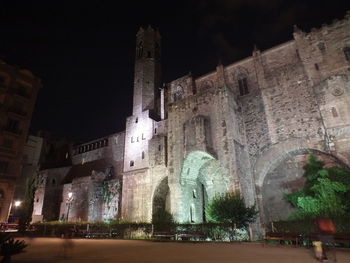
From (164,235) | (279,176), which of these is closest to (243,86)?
(279,176)

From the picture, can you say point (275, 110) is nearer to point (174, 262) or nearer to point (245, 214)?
point (245, 214)

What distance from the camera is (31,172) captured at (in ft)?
110

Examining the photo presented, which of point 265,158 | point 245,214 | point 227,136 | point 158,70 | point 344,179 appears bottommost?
point 245,214

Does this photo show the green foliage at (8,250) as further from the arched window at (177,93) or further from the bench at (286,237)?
the arched window at (177,93)

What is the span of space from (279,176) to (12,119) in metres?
30.2

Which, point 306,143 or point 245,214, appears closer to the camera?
point 245,214

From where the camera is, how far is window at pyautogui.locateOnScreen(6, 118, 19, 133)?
2760 centimetres

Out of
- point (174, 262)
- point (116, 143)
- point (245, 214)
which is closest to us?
point (174, 262)

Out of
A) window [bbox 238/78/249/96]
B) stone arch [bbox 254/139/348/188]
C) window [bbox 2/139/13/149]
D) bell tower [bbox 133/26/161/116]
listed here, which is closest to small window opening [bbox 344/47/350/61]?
stone arch [bbox 254/139/348/188]

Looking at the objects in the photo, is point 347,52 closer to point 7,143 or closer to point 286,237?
point 286,237

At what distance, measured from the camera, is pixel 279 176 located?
19656 millimetres

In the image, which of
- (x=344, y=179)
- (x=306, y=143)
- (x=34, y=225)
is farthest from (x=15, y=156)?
(x=344, y=179)

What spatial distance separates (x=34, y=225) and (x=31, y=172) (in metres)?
15.5

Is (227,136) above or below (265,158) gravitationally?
above
